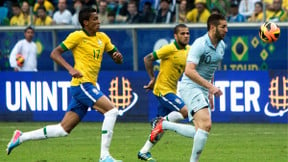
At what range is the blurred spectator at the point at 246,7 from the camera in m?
23.6

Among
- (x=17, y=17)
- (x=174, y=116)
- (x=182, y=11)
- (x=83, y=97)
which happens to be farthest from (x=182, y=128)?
(x=17, y=17)

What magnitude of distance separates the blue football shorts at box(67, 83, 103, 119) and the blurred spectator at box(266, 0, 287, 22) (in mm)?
10376

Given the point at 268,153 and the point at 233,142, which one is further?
the point at 233,142

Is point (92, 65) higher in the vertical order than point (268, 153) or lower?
higher

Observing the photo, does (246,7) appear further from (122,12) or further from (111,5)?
(111,5)

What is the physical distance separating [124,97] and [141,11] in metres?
3.37

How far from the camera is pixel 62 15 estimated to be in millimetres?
25562

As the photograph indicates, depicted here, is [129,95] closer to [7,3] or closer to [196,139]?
[7,3]

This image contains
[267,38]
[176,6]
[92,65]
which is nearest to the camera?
[92,65]

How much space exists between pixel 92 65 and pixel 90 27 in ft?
1.84

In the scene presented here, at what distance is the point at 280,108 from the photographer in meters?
21.2

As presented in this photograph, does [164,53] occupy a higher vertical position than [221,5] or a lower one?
higher

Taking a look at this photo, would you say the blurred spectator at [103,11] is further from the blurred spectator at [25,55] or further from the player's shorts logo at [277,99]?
the player's shorts logo at [277,99]

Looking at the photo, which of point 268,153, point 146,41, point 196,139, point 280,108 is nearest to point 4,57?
point 146,41
